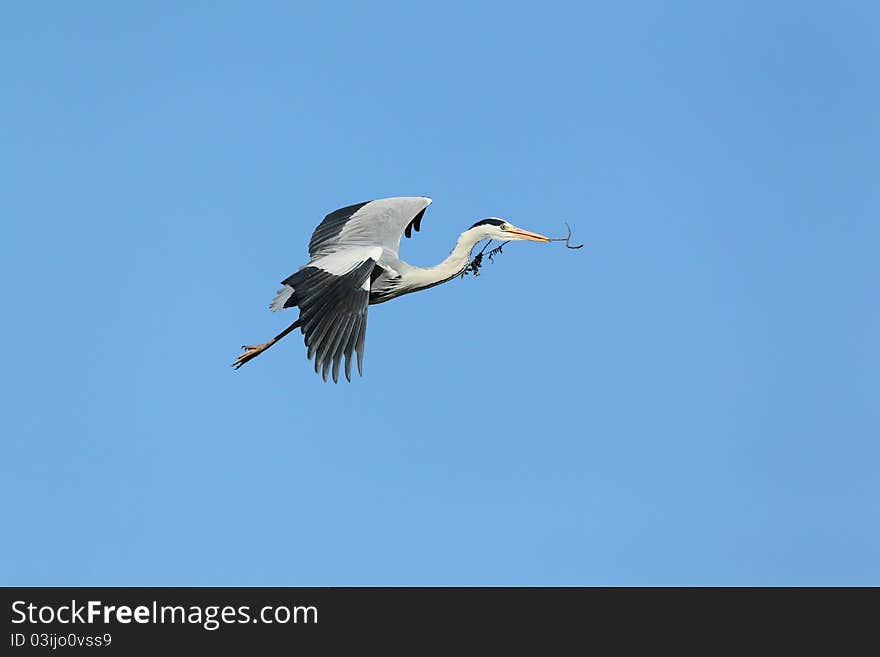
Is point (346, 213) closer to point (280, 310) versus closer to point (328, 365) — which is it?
point (280, 310)

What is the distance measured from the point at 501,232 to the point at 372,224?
1.75 meters

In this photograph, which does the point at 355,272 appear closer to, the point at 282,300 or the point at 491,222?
the point at 282,300

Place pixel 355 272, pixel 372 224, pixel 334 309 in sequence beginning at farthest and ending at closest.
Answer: pixel 372 224 < pixel 355 272 < pixel 334 309

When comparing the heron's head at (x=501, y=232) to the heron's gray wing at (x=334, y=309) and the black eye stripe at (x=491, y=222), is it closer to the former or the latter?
the black eye stripe at (x=491, y=222)

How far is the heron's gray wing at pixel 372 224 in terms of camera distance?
17.8 meters

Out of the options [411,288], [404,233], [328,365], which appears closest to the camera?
[328,365]

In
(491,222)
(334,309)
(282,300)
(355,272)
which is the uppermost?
(491,222)

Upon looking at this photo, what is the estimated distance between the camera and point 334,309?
1480cm

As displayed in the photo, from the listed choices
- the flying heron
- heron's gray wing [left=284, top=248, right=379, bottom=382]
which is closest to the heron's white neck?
the flying heron

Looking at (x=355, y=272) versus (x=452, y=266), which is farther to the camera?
(x=452, y=266)

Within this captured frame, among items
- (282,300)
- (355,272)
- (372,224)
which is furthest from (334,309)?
(372,224)
